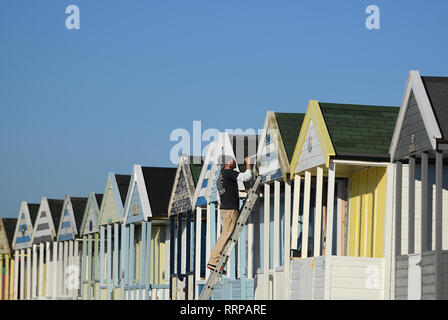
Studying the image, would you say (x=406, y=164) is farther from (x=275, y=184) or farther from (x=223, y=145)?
(x=223, y=145)

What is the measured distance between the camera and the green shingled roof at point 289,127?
21391 mm

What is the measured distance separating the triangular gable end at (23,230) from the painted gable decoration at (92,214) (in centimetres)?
693

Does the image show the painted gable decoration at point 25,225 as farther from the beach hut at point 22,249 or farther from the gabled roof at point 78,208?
the gabled roof at point 78,208

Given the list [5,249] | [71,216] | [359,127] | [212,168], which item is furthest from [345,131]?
[5,249]

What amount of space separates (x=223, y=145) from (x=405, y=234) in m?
7.99

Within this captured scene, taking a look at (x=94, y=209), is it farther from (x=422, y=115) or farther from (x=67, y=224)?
(x=422, y=115)

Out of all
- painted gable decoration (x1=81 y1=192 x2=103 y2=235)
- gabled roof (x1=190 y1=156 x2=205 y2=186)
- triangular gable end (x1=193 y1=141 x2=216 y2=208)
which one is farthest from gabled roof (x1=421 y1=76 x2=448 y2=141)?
painted gable decoration (x1=81 y1=192 x2=103 y2=235)

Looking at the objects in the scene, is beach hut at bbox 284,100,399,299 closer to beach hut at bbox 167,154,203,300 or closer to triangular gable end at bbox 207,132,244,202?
triangular gable end at bbox 207,132,244,202

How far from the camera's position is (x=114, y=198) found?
114ft

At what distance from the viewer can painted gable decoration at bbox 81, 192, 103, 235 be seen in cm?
3669

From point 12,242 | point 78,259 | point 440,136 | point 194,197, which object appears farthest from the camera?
point 12,242

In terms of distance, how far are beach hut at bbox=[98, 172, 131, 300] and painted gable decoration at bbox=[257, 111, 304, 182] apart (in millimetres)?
12140
